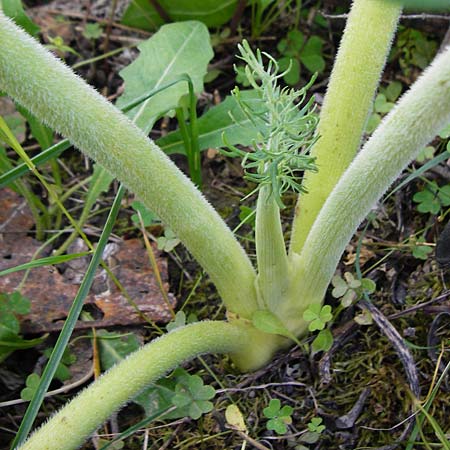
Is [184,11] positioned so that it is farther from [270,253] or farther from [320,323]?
[320,323]

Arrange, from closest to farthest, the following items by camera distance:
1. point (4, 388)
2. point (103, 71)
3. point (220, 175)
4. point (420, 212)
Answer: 1. point (4, 388)
2. point (420, 212)
3. point (220, 175)
4. point (103, 71)

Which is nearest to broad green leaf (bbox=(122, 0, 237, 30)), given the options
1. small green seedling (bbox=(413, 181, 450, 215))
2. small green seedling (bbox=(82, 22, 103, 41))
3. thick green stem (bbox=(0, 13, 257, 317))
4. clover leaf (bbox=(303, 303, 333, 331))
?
small green seedling (bbox=(82, 22, 103, 41))

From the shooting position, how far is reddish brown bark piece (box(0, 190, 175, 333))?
2.13 m

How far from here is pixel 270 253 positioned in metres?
1.67

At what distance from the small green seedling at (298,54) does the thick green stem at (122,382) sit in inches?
46.2

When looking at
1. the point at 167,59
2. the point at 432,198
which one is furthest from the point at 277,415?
the point at 167,59

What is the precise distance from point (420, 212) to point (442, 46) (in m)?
0.62

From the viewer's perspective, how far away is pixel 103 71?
2.81 m

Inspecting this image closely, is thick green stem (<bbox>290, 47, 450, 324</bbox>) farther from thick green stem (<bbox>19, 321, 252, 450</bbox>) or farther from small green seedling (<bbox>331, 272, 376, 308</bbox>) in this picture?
thick green stem (<bbox>19, 321, 252, 450</bbox>)

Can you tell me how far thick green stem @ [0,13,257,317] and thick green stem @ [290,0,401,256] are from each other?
0.30m

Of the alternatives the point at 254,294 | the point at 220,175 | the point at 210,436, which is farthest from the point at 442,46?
the point at 210,436

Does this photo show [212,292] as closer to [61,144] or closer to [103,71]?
[61,144]

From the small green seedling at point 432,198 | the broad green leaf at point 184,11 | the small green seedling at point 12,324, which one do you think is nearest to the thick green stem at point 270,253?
the small green seedling at point 432,198

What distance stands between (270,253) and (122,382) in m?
0.49
